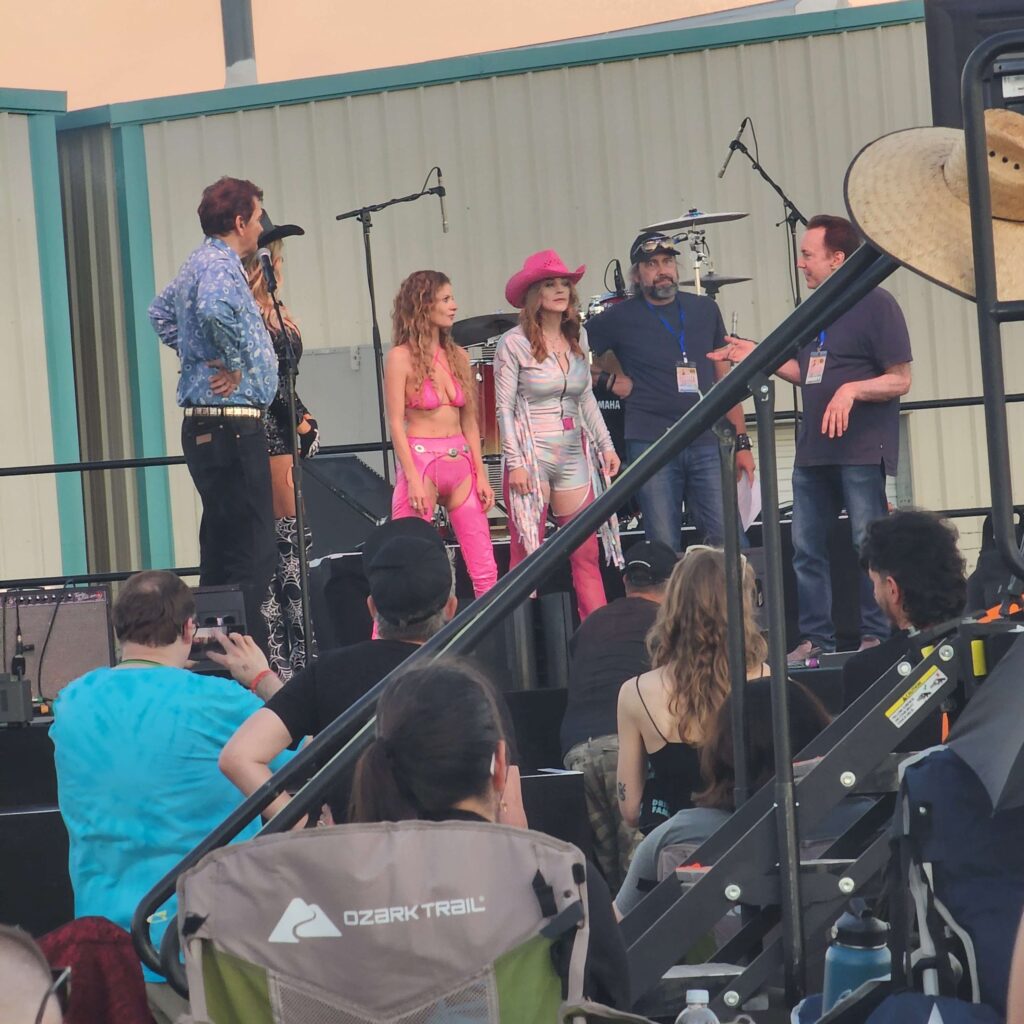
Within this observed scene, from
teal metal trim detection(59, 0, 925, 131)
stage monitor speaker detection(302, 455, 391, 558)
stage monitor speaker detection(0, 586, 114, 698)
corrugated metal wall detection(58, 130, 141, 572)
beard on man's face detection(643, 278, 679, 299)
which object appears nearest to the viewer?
stage monitor speaker detection(0, 586, 114, 698)

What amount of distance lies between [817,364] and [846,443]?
12.9 inches

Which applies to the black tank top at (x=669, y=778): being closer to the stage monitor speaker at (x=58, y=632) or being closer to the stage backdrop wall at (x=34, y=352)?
the stage monitor speaker at (x=58, y=632)

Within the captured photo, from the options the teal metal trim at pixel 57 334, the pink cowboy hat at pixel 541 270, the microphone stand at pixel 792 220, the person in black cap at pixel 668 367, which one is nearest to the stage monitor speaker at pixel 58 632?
the pink cowboy hat at pixel 541 270

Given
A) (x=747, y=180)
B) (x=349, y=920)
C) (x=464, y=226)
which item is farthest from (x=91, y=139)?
(x=349, y=920)

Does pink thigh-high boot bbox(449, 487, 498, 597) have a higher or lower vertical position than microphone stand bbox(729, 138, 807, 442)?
lower

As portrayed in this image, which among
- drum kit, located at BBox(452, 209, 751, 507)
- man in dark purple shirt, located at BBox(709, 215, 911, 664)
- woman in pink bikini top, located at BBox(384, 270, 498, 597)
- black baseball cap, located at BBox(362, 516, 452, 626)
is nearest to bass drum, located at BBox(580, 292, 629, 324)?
drum kit, located at BBox(452, 209, 751, 507)

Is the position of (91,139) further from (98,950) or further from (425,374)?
(98,950)

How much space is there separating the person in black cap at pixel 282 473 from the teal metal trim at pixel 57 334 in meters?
4.62

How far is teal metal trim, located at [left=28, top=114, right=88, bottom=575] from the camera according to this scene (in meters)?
10.5

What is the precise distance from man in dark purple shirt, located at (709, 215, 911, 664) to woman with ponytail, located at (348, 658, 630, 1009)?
3.58 meters

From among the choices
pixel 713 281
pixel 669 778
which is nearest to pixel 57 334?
pixel 713 281

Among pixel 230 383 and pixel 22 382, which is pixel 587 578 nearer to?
pixel 230 383

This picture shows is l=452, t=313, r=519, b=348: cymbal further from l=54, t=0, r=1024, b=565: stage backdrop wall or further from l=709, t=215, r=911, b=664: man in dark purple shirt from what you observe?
l=54, t=0, r=1024, b=565: stage backdrop wall

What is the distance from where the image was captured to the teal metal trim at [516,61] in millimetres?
10109
